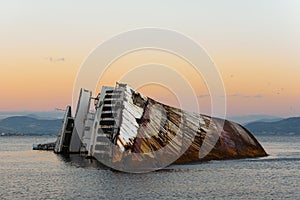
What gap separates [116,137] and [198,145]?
11.9 metres

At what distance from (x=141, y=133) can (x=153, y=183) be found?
735 cm

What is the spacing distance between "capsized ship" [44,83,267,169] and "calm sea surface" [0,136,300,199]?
4.80ft

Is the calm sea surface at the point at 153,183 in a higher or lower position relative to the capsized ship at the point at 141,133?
lower

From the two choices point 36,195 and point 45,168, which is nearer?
point 36,195

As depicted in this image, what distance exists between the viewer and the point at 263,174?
126ft

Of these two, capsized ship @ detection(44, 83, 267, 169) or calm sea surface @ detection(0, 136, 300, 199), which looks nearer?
calm sea surface @ detection(0, 136, 300, 199)

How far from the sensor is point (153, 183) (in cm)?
3006

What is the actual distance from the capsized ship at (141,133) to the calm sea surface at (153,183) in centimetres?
146

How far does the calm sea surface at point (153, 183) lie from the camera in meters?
27.2

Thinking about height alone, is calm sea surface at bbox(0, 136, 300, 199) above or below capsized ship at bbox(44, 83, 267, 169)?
below

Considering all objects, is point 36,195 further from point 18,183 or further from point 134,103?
point 134,103

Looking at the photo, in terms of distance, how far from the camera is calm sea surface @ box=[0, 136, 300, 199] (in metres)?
27.2

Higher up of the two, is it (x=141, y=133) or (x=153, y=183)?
(x=141, y=133)

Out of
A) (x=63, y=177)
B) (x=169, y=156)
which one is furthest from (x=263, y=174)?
(x=63, y=177)
